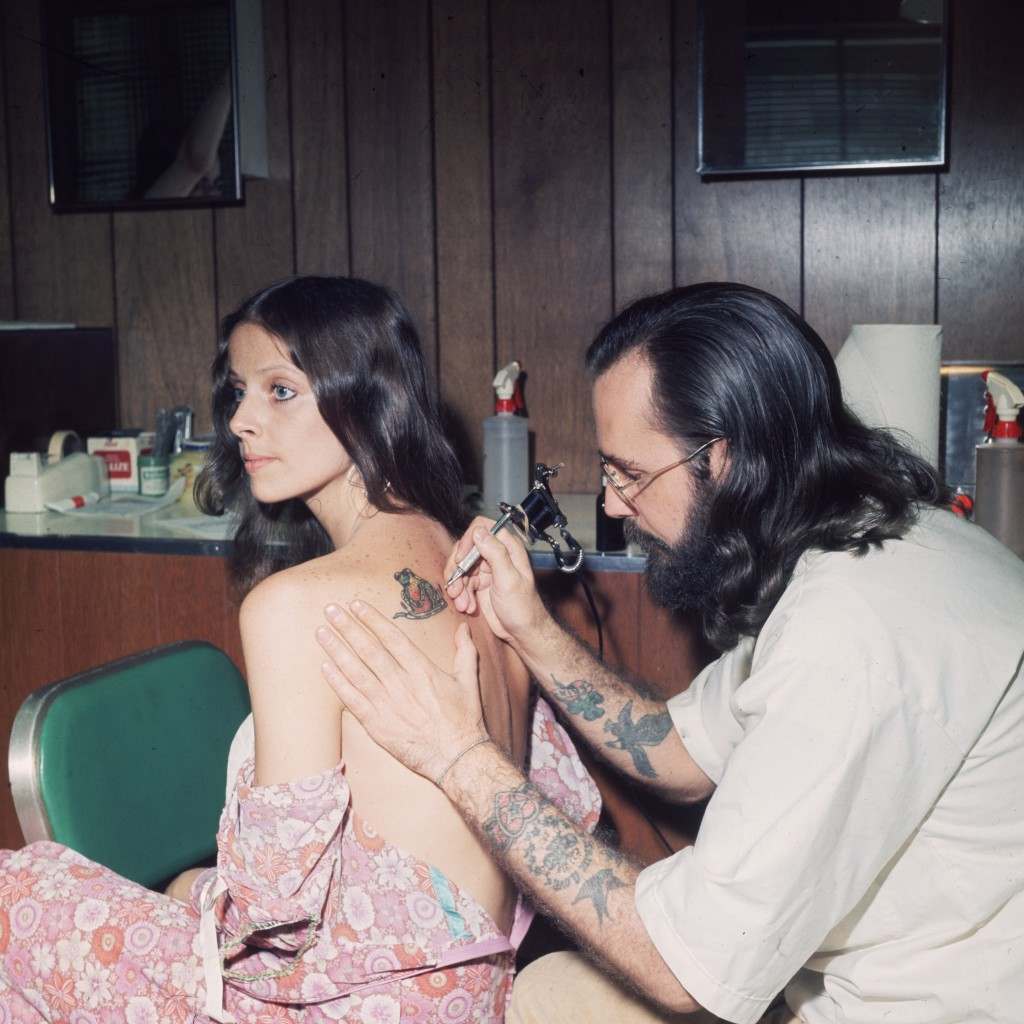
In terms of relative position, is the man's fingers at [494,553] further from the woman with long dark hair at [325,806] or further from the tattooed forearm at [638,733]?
the tattooed forearm at [638,733]

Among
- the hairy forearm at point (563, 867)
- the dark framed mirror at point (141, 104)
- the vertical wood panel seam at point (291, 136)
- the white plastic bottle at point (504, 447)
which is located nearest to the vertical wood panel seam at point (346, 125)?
the vertical wood panel seam at point (291, 136)

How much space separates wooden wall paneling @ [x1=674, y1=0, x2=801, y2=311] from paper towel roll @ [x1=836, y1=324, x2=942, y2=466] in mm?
445

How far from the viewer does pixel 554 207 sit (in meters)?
2.40

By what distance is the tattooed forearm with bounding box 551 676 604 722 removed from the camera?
1474 mm

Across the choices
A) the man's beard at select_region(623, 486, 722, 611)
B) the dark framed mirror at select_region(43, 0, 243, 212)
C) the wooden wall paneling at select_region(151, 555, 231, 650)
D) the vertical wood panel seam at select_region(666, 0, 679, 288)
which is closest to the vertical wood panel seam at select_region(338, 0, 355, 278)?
the dark framed mirror at select_region(43, 0, 243, 212)

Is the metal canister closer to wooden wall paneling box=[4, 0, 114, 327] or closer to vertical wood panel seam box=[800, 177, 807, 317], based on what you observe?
vertical wood panel seam box=[800, 177, 807, 317]

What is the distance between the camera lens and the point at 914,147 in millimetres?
2203

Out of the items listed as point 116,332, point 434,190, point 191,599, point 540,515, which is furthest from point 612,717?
point 116,332

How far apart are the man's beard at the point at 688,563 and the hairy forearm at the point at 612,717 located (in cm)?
15

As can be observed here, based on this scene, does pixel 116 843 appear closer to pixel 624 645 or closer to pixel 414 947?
pixel 414 947

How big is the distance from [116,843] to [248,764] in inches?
10.8

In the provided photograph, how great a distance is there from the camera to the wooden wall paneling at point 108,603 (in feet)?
6.88

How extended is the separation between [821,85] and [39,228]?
65.6 inches

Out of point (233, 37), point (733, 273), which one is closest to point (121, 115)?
point (233, 37)
